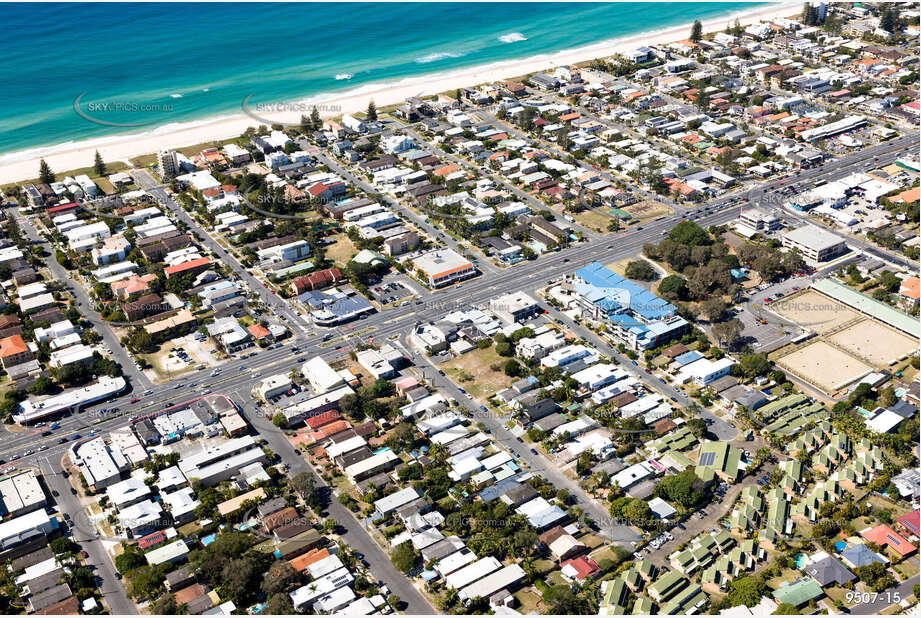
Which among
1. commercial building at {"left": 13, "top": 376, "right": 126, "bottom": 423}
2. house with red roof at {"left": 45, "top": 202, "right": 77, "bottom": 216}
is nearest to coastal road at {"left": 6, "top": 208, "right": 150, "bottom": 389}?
commercial building at {"left": 13, "top": 376, "right": 126, "bottom": 423}

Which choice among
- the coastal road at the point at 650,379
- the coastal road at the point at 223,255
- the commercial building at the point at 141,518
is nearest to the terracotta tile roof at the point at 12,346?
the coastal road at the point at 223,255

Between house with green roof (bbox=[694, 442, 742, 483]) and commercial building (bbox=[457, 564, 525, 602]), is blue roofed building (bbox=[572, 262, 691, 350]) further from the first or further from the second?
commercial building (bbox=[457, 564, 525, 602])

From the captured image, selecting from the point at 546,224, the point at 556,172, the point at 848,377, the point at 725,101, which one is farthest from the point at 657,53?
the point at 848,377

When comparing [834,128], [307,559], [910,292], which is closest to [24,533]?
[307,559]

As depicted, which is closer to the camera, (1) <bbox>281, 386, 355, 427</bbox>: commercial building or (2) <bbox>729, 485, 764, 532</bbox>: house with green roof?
(2) <bbox>729, 485, 764, 532</bbox>: house with green roof

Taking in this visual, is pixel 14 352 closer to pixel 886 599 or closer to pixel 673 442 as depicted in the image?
pixel 673 442

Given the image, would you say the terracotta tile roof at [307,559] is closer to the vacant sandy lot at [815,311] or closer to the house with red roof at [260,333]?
the house with red roof at [260,333]
